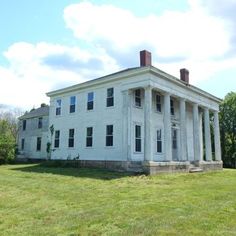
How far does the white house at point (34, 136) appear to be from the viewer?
109 feet

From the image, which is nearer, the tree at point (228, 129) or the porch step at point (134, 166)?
the porch step at point (134, 166)

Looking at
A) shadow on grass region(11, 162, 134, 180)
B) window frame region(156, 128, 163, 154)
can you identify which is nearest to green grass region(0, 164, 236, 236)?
shadow on grass region(11, 162, 134, 180)

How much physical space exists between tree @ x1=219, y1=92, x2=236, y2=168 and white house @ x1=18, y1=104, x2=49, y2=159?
26806 millimetres

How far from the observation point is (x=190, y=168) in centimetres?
2275

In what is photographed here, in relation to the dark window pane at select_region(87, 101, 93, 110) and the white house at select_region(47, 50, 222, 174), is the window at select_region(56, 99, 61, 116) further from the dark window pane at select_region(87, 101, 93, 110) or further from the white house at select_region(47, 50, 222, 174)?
the dark window pane at select_region(87, 101, 93, 110)

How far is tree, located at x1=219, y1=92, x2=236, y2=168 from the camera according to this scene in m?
45.1

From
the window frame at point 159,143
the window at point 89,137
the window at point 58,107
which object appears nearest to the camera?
the window frame at point 159,143

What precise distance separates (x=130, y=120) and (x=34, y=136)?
55.1 ft

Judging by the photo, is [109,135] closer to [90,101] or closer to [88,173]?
[90,101]

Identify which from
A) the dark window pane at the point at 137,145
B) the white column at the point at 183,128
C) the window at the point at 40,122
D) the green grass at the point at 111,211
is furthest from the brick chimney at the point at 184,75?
the window at the point at 40,122

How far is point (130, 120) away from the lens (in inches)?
855

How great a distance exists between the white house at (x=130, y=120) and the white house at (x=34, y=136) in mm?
5591

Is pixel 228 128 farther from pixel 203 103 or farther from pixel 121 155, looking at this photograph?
pixel 121 155

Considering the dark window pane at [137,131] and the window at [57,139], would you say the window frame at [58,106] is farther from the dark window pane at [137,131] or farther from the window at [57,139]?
the dark window pane at [137,131]
